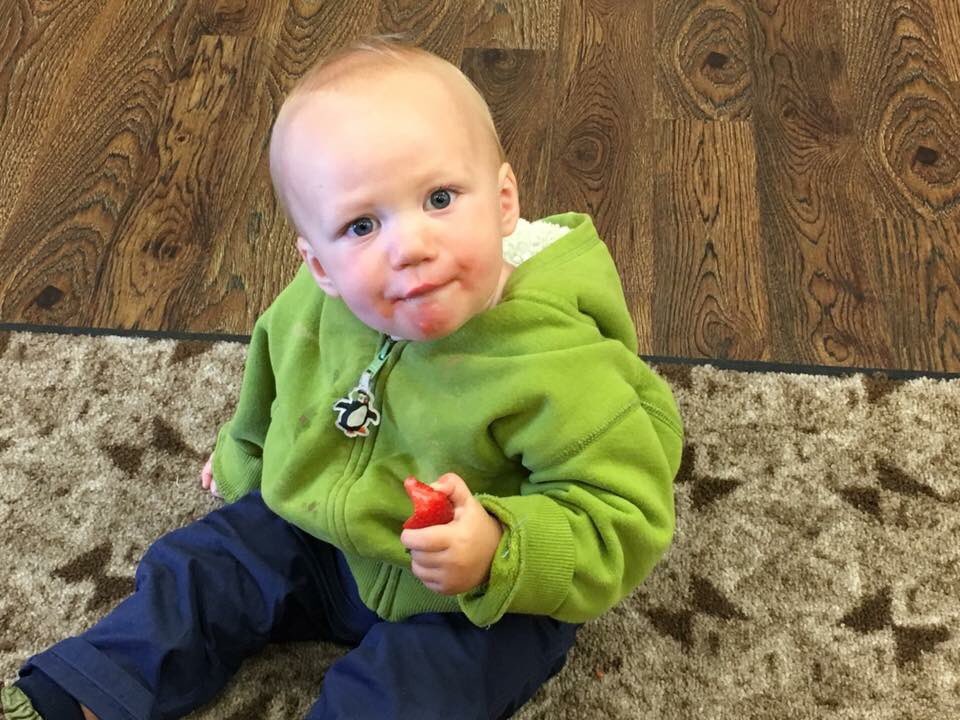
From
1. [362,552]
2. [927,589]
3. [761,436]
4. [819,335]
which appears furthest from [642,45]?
[362,552]

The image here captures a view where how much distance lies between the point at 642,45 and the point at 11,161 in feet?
2.88

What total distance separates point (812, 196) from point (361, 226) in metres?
0.79

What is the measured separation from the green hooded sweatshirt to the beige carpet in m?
0.17

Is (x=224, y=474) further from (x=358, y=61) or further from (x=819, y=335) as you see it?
(x=819, y=335)

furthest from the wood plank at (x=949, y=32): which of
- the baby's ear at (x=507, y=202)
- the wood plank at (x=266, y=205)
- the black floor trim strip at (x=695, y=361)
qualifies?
the baby's ear at (x=507, y=202)

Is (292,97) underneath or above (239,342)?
above

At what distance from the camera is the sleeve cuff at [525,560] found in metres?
0.65

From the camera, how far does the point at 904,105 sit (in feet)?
4.44

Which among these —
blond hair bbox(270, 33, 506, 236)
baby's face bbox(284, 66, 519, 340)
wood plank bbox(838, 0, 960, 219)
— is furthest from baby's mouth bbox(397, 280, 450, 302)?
wood plank bbox(838, 0, 960, 219)

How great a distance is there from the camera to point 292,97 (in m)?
0.68

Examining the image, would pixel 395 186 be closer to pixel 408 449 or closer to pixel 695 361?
pixel 408 449

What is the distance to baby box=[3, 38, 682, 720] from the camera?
2.09ft

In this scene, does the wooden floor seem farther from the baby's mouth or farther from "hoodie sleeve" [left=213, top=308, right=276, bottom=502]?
the baby's mouth

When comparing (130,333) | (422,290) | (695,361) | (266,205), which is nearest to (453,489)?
(422,290)
